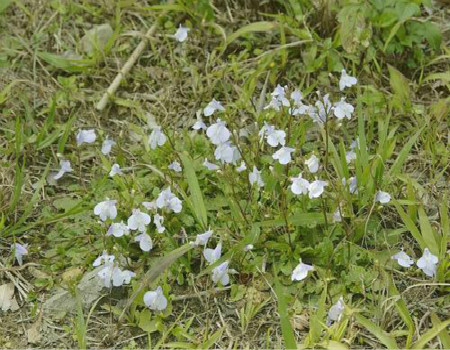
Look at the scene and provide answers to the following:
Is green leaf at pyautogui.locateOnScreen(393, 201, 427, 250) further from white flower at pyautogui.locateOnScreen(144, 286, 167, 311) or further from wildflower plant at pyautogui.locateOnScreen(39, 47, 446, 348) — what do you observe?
white flower at pyautogui.locateOnScreen(144, 286, 167, 311)

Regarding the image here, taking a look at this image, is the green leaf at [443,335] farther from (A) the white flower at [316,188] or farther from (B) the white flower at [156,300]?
(B) the white flower at [156,300]

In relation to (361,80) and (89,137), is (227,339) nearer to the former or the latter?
(89,137)

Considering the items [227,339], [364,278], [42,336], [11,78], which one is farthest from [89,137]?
[364,278]

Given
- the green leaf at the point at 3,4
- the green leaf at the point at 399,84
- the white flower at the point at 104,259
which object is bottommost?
the white flower at the point at 104,259

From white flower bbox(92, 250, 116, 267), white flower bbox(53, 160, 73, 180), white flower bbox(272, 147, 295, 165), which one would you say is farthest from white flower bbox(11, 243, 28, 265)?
white flower bbox(272, 147, 295, 165)

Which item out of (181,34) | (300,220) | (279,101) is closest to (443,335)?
(300,220)

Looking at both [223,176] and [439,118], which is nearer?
[223,176]

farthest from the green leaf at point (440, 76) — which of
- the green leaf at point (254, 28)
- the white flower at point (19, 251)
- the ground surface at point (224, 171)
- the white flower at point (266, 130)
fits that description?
the white flower at point (19, 251)
